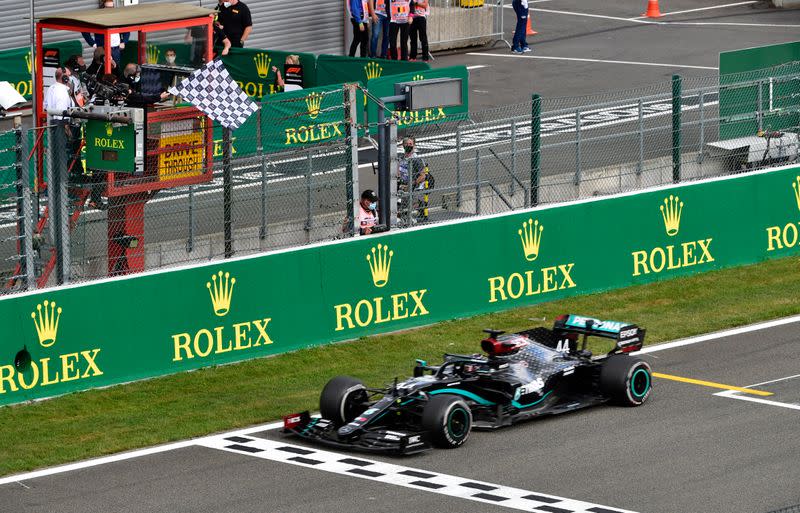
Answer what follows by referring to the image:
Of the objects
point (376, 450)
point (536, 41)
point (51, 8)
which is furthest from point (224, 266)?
point (536, 41)

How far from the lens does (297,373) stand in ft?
60.7

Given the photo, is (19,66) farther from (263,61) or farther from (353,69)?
(353,69)

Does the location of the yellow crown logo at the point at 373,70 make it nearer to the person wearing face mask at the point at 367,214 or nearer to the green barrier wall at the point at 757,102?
the green barrier wall at the point at 757,102

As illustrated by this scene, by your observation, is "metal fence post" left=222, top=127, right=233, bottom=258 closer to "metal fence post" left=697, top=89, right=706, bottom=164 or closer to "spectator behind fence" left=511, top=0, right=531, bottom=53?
"metal fence post" left=697, top=89, right=706, bottom=164

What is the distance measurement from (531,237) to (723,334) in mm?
2949

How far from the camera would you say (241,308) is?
18.8 metres

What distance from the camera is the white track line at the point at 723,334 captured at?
761 inches

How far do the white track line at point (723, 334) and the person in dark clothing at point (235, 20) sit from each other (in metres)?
15.3

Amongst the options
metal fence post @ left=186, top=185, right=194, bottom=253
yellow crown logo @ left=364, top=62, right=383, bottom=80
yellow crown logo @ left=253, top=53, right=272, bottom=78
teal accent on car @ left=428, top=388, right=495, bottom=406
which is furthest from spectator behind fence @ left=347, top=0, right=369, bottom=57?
teal accent on car @ left=428, top=388, right=495, bottom=406

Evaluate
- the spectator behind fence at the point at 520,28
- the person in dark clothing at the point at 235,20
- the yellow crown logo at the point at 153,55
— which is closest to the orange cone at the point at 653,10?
the spectator behind fence at the point at 520,28

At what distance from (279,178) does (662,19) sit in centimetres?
2523

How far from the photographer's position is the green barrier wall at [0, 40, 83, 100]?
30398mm

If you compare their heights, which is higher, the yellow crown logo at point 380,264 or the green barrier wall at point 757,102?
the green barrier wall at point 757,102

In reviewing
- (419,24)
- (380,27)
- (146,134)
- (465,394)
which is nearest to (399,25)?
(380,27)
